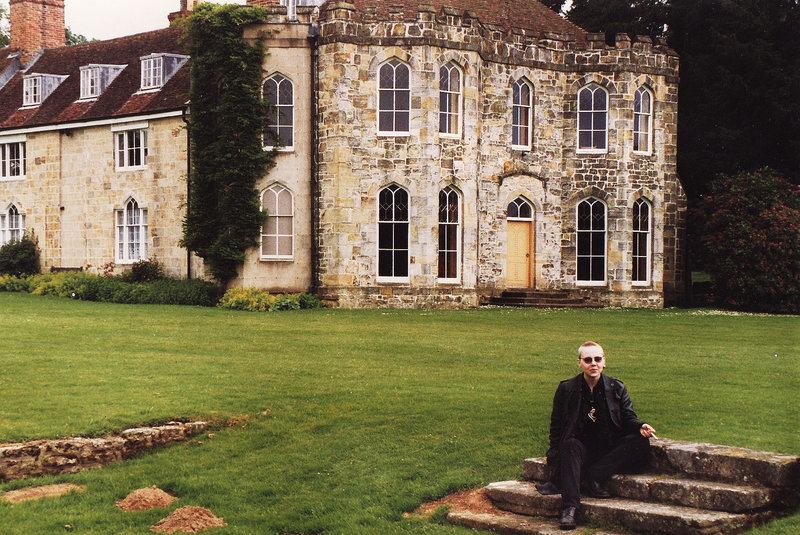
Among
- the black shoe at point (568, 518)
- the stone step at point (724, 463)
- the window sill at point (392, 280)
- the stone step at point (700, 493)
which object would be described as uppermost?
the window sill at point (392, 280)

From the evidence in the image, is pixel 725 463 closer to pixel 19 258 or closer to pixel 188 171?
pixel 188 171

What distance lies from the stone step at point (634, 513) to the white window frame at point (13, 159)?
3360 cm

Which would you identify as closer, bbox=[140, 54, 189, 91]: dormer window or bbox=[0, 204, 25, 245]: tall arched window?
bbox=[140, 54, 189, 91]: dormer window

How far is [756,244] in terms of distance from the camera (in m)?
33.4

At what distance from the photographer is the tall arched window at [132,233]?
35.1 metres

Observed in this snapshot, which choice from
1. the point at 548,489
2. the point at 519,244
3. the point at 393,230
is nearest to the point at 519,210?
the point at 519,244

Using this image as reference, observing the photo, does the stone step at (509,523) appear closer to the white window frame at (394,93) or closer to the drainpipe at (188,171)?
the white window frame at (394,93)

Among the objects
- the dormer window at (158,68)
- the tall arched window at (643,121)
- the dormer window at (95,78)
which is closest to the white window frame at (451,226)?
the tall arched window at (643,121)

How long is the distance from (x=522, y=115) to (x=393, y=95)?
5.09m

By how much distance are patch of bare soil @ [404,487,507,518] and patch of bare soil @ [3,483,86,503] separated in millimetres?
3936

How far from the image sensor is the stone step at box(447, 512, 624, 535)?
9.55 m

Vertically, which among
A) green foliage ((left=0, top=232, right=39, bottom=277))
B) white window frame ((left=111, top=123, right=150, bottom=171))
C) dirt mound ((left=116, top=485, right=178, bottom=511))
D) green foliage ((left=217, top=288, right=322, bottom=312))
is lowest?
dirt mound ((left=116, top=485, right=178, bottom=511))

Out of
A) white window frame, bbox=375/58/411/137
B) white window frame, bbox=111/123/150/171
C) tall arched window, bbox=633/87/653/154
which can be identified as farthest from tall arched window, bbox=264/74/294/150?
tall arched window, bbox=633/87/653/154

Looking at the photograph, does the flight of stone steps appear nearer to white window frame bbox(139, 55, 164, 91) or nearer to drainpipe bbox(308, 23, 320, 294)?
drainpipe bbox(308, 23, 320, 294)
